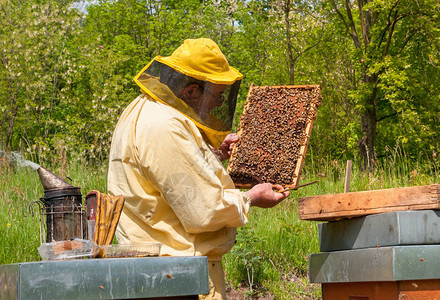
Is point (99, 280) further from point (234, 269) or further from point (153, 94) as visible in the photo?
point (234, 269)

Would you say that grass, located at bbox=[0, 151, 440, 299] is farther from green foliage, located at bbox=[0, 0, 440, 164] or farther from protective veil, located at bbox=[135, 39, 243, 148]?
green foliage, located at bbox=[0, 0, 440, 164]

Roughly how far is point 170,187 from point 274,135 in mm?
2085

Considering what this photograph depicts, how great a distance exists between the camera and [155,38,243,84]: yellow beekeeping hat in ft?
9.99

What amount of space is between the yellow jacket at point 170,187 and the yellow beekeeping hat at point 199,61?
0.74ft

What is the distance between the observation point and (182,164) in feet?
8.84

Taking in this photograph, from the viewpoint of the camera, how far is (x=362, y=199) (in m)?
3.05

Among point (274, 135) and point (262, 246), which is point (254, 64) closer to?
point (262, 246)

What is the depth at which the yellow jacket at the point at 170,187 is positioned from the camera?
8.82 ft

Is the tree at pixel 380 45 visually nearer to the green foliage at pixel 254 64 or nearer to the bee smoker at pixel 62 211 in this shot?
the green foliage at pixel 254 64

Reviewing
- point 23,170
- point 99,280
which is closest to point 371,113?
point 23,170

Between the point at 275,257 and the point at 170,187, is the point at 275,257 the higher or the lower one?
the lower one

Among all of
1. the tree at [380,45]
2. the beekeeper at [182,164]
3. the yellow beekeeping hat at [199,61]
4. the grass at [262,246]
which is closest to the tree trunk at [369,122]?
the tree at [380,45]

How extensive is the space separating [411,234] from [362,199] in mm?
318

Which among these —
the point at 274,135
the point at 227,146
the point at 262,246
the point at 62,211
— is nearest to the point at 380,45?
the point at 262,246
